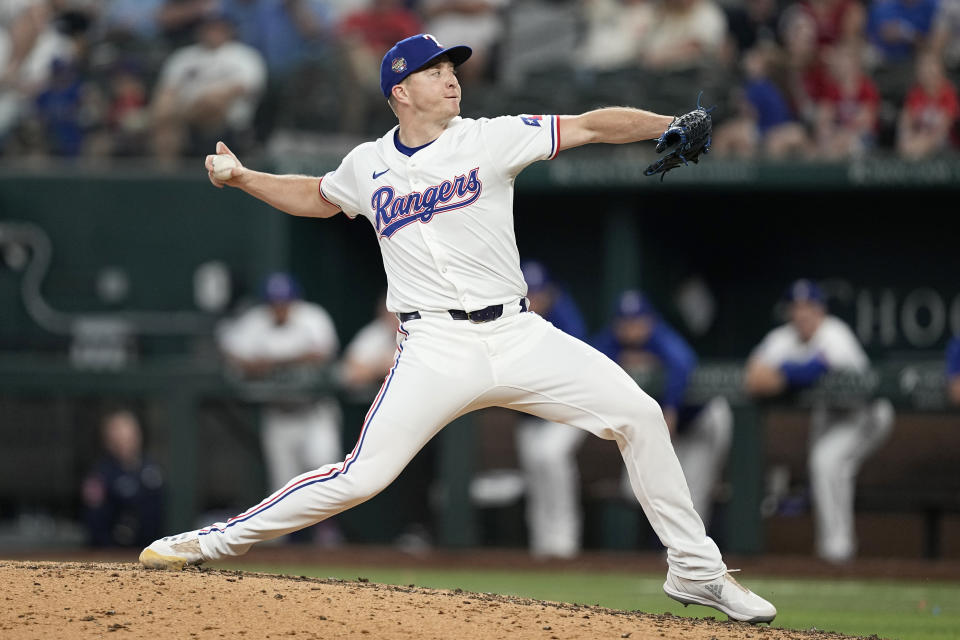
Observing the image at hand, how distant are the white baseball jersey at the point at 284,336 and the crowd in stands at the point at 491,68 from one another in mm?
1551

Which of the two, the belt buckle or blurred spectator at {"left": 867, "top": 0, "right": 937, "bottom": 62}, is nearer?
the belt buckle

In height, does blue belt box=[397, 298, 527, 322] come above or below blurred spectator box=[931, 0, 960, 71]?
below

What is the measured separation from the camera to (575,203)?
37.7ft

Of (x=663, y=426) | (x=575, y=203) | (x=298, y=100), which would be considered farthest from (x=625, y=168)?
(x=663, y=426)

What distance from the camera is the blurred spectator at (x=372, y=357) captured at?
31.8 ft

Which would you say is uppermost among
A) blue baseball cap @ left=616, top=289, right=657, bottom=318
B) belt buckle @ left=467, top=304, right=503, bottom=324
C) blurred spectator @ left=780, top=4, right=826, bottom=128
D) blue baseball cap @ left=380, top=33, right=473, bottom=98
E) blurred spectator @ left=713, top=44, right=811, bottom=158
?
blurred spectator @ left=780, top=4, right=826, bottom=128

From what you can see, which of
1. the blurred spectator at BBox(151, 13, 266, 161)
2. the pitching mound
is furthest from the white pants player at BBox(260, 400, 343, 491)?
the pitching mound

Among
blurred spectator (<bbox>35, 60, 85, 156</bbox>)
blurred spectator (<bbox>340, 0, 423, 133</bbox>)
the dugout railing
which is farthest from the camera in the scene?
blurred spectator (<bbox>35, 60, 85, 156</bbox>)

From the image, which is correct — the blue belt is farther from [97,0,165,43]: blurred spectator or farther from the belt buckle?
[97,0,165,43]: blurred spectator

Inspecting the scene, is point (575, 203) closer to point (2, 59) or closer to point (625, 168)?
point (625, 168)

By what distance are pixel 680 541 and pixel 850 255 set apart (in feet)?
22.2

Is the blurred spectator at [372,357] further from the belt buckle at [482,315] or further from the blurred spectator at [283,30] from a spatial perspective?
the belt buckle at [482,315]

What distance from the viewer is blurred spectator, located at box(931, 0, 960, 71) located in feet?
33.2

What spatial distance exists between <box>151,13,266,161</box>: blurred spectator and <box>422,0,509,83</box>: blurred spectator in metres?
1.44
